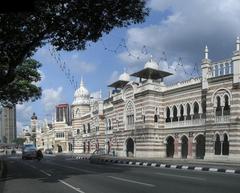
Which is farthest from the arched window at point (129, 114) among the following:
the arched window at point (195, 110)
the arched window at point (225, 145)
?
the arched window at point (225, 145)

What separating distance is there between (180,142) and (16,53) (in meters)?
39.2

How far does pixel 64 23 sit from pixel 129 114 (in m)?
48.2

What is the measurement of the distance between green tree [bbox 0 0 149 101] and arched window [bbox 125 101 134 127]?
150 ft

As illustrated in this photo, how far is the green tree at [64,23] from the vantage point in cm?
1752

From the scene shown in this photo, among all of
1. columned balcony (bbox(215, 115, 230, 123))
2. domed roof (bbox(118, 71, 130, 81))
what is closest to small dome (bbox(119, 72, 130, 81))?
domed roof (bbox(118, 71, 130, 81))

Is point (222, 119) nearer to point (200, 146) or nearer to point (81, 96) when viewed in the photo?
point (200, 146)

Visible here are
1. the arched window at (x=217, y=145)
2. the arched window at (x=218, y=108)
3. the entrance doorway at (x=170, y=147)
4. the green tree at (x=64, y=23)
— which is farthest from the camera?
the entrance doorway at (x=170, y=147)

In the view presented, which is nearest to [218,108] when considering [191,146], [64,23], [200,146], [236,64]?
[236,64]

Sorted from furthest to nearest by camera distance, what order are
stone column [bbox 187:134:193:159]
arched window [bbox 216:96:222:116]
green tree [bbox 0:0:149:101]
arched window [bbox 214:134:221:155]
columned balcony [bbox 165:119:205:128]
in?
stone column [bbox 187:134:193:159]
columned balcony [bbox 165:119:205:128]
arched window [bbox 216:96:222:116]
arched window [bbox 214:134:221:155]
green tree [bbox 0:0:149:101]

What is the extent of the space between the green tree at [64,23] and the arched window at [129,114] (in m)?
45.7

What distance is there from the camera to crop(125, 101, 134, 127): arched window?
64.8 meters

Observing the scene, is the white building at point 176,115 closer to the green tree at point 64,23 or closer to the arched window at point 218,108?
the arched window at point 218,108

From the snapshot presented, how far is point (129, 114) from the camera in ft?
217

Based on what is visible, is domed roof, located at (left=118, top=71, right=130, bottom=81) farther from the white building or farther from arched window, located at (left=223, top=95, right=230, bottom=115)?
arched window, located at (left=223, top=95, right=230, bottom=115)
